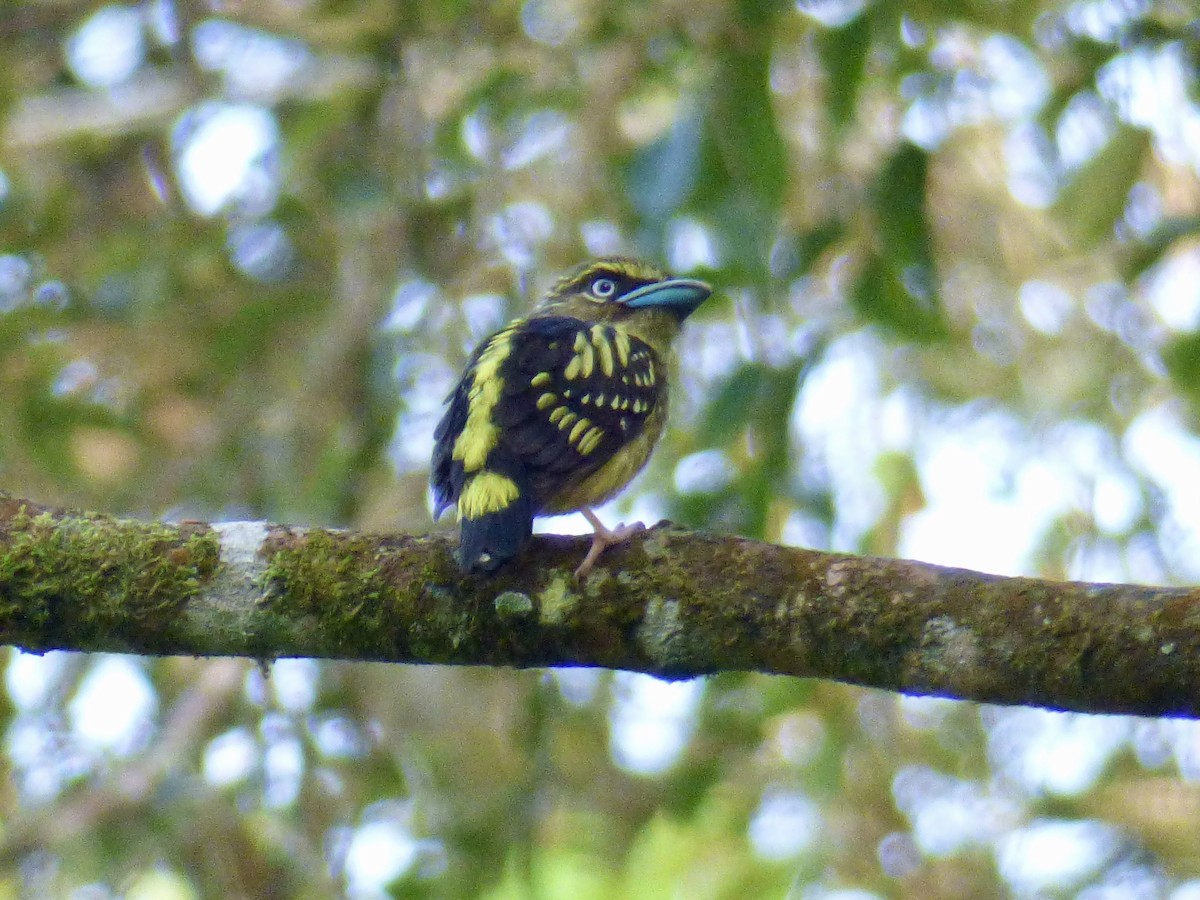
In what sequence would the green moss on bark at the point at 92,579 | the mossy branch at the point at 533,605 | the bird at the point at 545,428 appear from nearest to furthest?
the mossy branch at the point at 533,605, the green moss on bark at the point at 92,579, the bird at the point at 545,428

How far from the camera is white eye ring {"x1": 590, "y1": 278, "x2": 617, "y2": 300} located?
5055 millimetres

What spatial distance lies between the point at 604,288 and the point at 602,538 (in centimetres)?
214

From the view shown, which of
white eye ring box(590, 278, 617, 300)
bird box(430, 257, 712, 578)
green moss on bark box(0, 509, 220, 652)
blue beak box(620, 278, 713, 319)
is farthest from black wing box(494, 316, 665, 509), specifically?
green moss on bark box(0, 509, 220, 652)

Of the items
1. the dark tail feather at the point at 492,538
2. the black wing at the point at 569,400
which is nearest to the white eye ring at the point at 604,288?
the black wing at the point at 569,400

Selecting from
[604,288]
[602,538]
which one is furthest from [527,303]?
[602,538]

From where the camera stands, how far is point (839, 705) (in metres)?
6.05

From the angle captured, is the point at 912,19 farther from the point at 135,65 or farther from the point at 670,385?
the point at 135,65

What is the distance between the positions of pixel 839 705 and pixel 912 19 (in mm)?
2791

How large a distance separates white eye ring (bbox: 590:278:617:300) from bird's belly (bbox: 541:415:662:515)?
2.65 feet

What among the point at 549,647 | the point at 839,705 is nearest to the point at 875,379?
the point at 839,705

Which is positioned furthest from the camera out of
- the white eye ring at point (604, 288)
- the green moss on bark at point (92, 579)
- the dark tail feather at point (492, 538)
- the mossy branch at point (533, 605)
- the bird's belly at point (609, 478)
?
the white eye ring at point (604, 288)

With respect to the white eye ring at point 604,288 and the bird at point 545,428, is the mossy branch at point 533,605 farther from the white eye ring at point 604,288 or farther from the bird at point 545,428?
the white eye ring at point 604,288

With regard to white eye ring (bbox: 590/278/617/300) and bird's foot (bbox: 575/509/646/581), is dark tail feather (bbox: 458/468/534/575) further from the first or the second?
white eye ring (bbox: 590/278/617/300)

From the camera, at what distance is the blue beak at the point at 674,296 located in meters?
4.76
